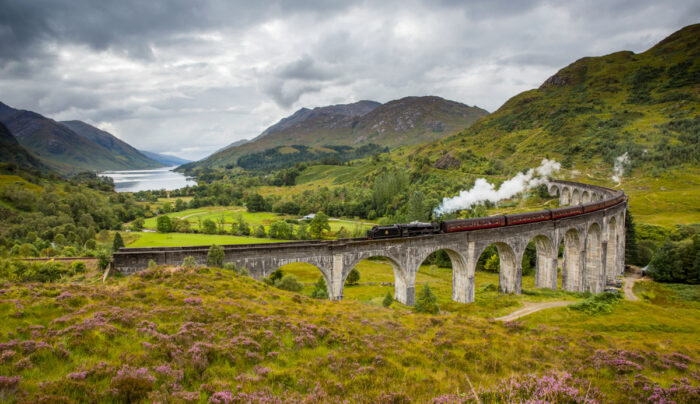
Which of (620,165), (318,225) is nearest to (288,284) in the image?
(318,225)

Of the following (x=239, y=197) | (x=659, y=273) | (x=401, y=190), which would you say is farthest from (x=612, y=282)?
(x=239, y=197)

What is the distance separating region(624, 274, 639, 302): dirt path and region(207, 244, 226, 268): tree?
5422 cm

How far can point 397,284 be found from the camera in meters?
37.6

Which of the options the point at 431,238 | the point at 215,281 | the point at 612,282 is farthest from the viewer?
the point at 612,282

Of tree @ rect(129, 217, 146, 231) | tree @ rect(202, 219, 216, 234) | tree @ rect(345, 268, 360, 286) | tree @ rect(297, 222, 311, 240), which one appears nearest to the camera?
tree @ rect(345, 268, 360, 286)

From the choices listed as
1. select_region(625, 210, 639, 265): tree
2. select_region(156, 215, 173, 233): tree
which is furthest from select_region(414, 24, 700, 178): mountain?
select_region(156, 215, 173, 233): tree

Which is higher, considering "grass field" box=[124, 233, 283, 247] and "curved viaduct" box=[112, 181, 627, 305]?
"curved viaduct" box=[112, 181, 627, 305]

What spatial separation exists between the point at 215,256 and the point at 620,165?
14861 centimetres

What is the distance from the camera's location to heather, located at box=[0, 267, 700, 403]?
873 centimetres

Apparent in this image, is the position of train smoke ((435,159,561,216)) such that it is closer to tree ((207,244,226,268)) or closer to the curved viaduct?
the curved viaduct

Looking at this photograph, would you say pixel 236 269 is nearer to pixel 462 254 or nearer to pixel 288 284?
pixel 288 284

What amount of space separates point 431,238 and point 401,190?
9385 centimetres

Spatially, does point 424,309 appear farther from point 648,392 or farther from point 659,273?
point 659,273

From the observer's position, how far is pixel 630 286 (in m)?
53.9
